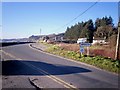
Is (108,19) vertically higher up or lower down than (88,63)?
higher up

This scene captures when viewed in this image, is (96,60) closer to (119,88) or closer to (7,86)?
(119,88)

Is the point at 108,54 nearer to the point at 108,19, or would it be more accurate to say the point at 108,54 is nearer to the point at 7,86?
the point at 7,86

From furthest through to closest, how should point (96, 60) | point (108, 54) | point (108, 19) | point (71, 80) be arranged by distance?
point (108, 19) < point (108, 54) < point (96, 60) < point (71, 80)

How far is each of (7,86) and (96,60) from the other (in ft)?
41.6

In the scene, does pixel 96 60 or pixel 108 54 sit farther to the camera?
pixel 108 54

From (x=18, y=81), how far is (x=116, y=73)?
323 inches

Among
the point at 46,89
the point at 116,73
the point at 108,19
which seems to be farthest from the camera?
the point at 108,19

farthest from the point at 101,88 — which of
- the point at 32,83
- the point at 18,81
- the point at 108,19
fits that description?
the point at 108,19

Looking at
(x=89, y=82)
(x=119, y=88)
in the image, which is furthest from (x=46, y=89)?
(x=119, y=88)

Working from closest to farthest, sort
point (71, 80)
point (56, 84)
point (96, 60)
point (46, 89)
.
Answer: point (46, 89), point (56, 84), point (71, 80), point (96, 60)

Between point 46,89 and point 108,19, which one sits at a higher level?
point 108,19

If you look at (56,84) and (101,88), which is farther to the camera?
(56,84)

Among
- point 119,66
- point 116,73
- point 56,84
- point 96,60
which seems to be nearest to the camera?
point 56,84

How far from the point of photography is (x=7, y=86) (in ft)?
42.0
